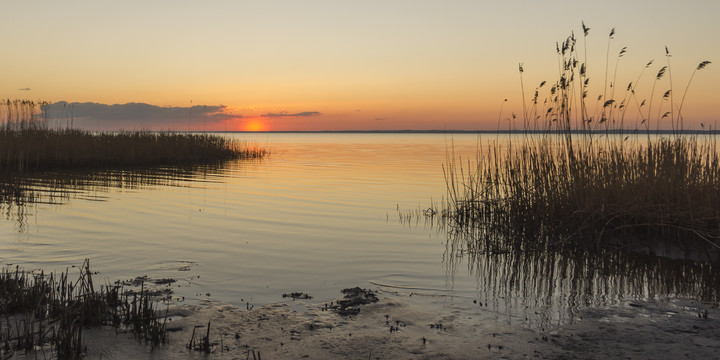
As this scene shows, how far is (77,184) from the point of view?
58.2ft

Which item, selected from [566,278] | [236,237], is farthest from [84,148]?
[566,278]

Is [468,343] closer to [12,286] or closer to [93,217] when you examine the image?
[12,286]

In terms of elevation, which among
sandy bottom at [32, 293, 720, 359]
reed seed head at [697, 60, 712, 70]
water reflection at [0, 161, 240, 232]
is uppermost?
reed seed head at [697, 60, 712, 70]

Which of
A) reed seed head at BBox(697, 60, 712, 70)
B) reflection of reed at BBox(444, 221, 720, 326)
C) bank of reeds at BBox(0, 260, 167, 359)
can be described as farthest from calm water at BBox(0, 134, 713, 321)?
reed seed head at BBox(697, 60, 712, 70)

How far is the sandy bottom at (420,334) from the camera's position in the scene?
13.8 feet

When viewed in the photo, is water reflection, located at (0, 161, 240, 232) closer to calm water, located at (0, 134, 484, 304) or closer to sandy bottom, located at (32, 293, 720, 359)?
calm water, located at (0, 134, 484, 304)

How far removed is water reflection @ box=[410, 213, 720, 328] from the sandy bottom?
36cm

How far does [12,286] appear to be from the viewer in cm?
528

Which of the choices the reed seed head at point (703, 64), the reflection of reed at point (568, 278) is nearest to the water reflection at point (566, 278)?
A: the reflection of reed at point (568, 278)

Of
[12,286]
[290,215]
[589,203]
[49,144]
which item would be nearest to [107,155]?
[49,144]

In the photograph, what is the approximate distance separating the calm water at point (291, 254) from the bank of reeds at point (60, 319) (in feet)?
3.52

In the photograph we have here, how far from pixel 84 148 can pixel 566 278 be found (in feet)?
81.4

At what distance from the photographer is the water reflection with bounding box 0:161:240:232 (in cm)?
1293

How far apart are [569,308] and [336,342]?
2812 millimetres
